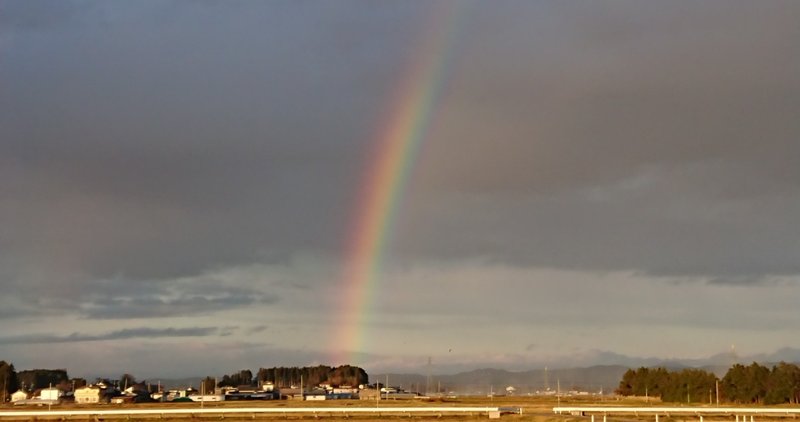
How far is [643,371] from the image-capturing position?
187750 millimetres

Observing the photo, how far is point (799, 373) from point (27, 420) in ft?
380

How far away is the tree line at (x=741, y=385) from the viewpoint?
14038 cm

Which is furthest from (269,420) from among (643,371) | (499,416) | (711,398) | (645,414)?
(643,371)

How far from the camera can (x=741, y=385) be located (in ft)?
470

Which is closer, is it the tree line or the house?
the tree line

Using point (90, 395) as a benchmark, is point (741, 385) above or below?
above

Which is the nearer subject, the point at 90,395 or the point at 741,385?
the point at 741,385

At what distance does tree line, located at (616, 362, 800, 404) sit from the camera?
461 ft

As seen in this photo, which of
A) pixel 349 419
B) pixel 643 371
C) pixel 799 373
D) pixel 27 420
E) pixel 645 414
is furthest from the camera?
pixel 643 371

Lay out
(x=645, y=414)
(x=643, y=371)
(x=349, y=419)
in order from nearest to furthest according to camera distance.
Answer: (x=349, y=419)
(x=645, y=414)
(x=643, y=371)

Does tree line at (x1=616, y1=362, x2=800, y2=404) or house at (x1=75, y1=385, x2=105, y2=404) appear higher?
tree line at (x1=616, y1=362, x2=800, y2=404)

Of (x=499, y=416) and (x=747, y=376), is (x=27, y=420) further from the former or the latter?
(x=747, y=376)

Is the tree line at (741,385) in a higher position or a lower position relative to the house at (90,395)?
higher

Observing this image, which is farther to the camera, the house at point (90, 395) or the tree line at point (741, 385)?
the house at point (90, 395)
